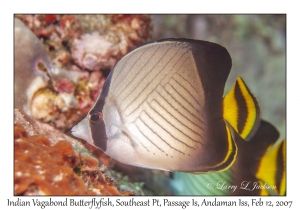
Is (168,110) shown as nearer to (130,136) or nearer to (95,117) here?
(130,136)

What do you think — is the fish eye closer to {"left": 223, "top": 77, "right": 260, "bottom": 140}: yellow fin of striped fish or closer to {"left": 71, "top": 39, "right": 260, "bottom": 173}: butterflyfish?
{"left": 71, "top": 39, "right": 260, "bottom": 173}: butterflyfish

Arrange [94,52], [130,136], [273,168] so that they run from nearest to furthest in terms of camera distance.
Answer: [130,136]
[273,168]
[94,52]

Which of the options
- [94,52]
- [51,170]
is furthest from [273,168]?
[94,52]

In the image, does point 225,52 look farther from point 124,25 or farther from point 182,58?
point 124,25

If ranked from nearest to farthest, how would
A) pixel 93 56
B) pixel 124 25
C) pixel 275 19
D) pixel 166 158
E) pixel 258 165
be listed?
1. pixel 166 158
2. pixel 258 165
3. pixel 93 56
4. pixel 124 25
5. pixel 275 19

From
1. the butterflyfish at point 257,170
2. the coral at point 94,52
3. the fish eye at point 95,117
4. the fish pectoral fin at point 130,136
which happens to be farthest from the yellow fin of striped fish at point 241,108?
the coral at point 94,52

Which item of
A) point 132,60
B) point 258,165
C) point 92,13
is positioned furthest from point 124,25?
point 258,165
